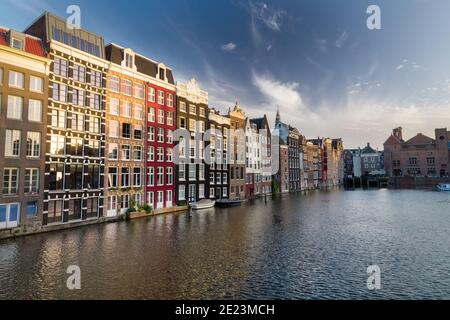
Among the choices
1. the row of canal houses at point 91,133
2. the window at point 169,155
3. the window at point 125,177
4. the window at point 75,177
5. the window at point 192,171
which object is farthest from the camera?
the window at point 192,171

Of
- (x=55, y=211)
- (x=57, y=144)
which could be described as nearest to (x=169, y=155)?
(x=57, y=144)

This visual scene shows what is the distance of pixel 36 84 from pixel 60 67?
4.18 meters

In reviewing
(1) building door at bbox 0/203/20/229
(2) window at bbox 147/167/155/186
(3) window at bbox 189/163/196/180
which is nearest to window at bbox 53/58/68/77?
(1) building door at bbox 0/203/20/229

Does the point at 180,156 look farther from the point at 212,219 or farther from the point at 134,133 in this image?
the point at 212,219

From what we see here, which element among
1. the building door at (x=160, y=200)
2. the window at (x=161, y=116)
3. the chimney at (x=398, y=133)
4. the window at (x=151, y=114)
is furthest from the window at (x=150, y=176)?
the chimney at (x=398, y=133)

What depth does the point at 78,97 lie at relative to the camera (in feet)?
127

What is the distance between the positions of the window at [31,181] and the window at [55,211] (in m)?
2.57

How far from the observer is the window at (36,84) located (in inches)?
1320

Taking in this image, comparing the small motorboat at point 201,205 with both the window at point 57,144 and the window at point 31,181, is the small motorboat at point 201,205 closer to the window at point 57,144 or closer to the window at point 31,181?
the window at point 57,144

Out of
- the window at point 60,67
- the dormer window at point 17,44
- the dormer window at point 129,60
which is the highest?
the dormer window at point 129,60

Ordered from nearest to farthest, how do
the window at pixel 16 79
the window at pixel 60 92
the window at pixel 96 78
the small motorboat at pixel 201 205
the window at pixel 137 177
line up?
1. the window at pixel 16 79
2. the window at pixel 60 92
3. the window at pixel 96 78
4. the window at pixel 137 177
5. the small motorboat at pixel 201 205

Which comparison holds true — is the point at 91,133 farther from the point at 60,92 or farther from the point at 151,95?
the point at 151,95

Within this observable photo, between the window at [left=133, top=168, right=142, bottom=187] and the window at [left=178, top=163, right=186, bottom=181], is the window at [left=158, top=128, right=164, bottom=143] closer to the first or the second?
the window at [left=178, top=163, right=186, bottom=181]
